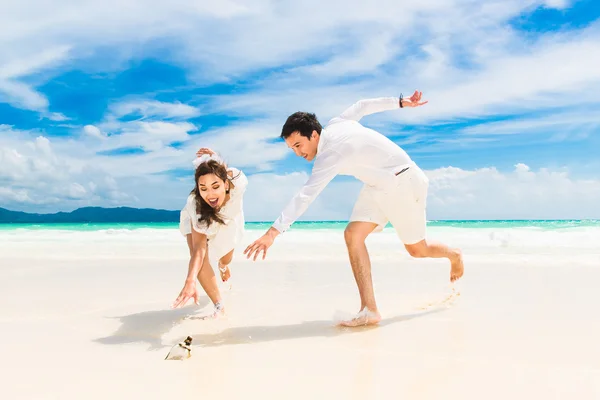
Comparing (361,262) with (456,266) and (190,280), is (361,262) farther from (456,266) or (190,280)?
(190,280)

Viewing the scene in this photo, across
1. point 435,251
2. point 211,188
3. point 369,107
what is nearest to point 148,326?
point 211,188

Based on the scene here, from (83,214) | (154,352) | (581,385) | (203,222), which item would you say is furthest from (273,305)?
(83,214)

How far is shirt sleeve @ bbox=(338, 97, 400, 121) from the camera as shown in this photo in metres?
4.53

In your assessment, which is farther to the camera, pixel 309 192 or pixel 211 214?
pixel 211 214

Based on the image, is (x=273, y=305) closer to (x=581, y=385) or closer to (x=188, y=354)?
(x=188, y=354)

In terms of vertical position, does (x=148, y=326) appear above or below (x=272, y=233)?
below

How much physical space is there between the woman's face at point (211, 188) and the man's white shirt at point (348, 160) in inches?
34.0

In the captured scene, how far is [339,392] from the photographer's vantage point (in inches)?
96.8

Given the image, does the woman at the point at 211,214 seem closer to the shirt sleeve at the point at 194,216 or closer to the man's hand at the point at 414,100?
the shirt sleeve at the point at 194,216

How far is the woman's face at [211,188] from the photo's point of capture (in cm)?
421

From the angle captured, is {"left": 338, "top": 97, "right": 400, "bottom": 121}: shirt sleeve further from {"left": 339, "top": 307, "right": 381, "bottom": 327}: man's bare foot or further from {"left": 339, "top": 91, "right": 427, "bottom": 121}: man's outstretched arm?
{"left": 339, "top": 307, "right": 381, "bottom": 327}: man's bare foot

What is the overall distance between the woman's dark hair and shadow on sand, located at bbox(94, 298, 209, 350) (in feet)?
2.90

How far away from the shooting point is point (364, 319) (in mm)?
3975

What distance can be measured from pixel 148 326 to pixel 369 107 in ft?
8.58
